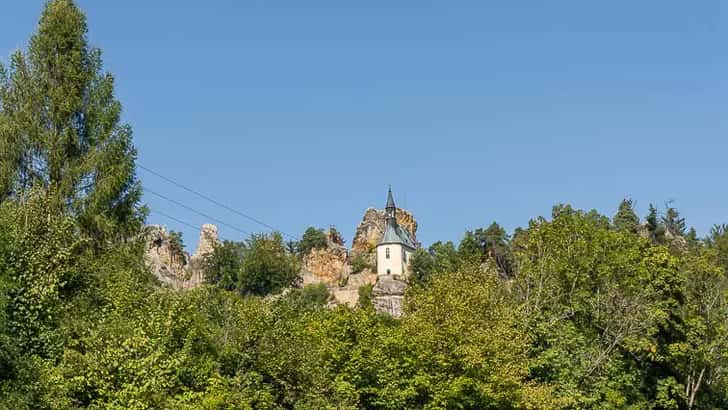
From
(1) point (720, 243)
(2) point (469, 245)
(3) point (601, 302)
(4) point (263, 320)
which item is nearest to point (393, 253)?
(2) point (469, 245)

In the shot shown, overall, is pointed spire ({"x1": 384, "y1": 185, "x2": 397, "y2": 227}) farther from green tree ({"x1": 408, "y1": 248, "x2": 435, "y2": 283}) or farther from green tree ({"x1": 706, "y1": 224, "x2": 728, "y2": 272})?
green tree ({"x1": 706, "y1": 224, "x2": 728, "y2": 272})

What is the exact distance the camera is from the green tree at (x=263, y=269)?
114 metres

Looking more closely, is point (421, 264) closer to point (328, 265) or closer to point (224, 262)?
point (224, 262)

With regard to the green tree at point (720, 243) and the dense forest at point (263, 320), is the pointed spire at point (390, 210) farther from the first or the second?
the dense forest at point (263, 320)

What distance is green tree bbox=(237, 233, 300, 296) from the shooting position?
114 meters

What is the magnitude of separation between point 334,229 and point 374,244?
738cm

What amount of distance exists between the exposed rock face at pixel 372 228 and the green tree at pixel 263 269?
1165 inches

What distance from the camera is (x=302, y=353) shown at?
2841 centimetres

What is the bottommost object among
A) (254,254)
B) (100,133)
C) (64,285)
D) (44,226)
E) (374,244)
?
(64,285)

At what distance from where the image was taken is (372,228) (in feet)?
504

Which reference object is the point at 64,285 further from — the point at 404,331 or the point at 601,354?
the point at 601,354

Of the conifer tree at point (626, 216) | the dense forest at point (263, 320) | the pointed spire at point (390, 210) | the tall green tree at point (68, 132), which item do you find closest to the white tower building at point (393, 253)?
the pointed spire at point (390, 210)

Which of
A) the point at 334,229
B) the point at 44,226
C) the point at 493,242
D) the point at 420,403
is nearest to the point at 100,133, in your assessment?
the point at 44,226

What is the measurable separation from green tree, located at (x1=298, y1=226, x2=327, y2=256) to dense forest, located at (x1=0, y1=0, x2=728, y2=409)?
10302 centimetres
